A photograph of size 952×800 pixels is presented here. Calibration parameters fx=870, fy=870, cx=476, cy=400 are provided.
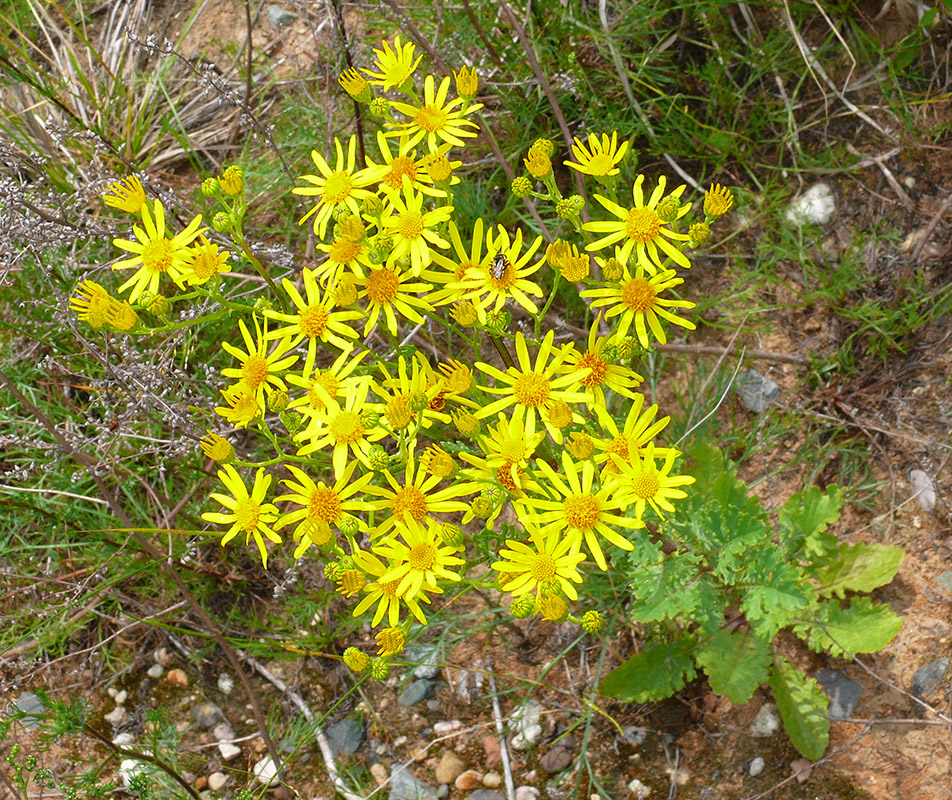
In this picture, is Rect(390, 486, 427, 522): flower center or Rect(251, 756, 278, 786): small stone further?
Rect(251, 756, 278, 786): small stone

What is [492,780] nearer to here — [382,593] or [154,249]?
[382,593]

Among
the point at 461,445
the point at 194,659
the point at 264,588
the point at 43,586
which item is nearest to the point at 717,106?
the point at 461,445

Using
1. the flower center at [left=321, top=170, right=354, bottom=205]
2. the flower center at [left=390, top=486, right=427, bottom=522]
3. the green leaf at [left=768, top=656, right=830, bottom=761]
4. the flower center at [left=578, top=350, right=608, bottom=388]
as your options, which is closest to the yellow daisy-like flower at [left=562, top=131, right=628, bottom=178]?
the flower center at [left=578, top=350, right=608, bottom=388]

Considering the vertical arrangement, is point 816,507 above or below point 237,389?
below

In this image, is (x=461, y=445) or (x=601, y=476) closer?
(x=601, y=476)

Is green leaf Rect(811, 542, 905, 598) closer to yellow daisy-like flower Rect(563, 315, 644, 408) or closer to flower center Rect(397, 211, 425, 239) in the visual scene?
yellow daisy-like flower Rect(563, 315, 644, 408)

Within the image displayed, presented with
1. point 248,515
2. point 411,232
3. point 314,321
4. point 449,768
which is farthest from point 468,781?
point 411,232

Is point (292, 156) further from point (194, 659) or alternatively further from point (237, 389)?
point (194, 659)
